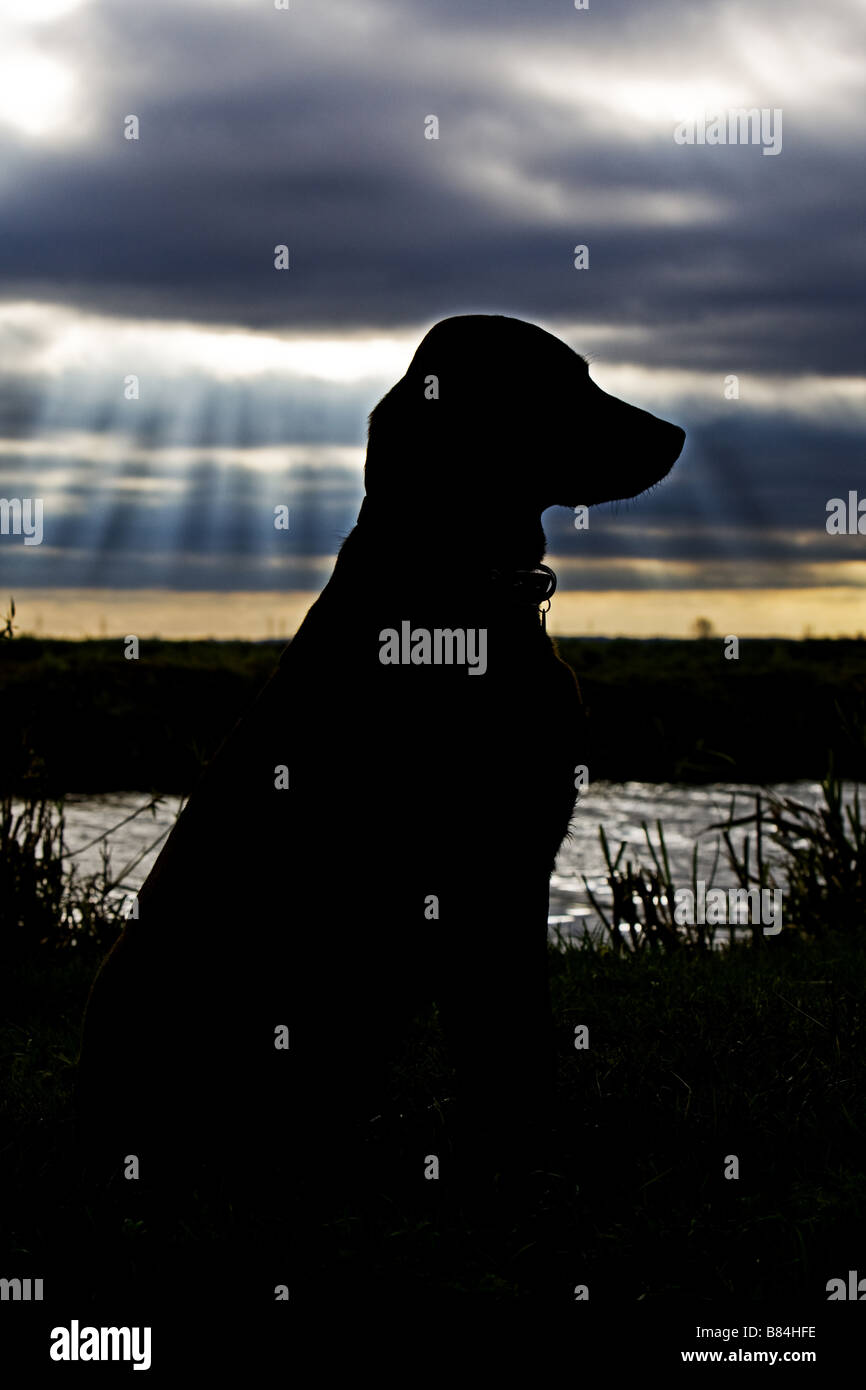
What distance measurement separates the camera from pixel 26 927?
505cm

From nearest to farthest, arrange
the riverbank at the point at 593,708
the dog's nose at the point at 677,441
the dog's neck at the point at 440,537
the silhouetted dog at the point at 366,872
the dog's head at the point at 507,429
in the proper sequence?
the silhouetted dog at the point at 366,872
the dog's neck at the point at 440,537
the dog's head at the point at 507,429
the dog's nose at the point at 677,441
the riverbank at the point at 593,708

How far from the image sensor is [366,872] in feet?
7.89

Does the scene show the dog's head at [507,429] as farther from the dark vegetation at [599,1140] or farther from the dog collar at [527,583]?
the dark vegetation at [599,1140]

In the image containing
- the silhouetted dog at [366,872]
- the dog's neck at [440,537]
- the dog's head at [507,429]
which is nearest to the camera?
the silhouetted dog at [366,872]

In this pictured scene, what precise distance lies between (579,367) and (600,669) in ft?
48.9

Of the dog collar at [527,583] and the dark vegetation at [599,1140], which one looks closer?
the dark vegetation at [599,1140]

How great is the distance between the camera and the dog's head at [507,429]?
2.63 m

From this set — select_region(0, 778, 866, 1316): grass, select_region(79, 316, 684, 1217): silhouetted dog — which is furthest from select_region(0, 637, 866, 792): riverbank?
select_region(79, 316, 684, 1217): silhouetted dog

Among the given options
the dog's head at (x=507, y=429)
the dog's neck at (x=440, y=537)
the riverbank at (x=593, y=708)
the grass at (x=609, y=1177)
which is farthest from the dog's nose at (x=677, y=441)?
the riverbank at (x=593, y=708)

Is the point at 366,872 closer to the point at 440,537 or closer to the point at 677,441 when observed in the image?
the point at 440,537

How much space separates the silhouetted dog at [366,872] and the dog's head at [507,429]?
16 millimetres

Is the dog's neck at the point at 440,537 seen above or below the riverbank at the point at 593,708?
below
